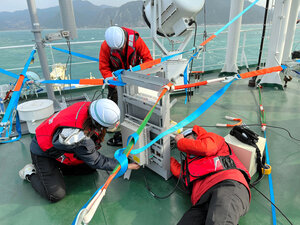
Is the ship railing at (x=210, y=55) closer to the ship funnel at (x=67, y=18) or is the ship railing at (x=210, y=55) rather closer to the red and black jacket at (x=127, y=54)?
the ship funnel at (x=67, y=18)

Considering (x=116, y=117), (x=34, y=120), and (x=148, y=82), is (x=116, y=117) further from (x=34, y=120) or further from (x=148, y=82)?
(x=34, y=120)

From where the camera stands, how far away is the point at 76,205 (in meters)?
1.98

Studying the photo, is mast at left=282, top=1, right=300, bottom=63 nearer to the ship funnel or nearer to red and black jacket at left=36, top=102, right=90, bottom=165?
the ship funnel

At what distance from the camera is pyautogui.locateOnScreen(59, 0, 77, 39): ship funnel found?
3.17 metres

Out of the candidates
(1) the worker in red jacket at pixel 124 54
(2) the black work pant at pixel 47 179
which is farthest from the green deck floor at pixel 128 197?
(1) the worker in red jacket at pixel 124 54

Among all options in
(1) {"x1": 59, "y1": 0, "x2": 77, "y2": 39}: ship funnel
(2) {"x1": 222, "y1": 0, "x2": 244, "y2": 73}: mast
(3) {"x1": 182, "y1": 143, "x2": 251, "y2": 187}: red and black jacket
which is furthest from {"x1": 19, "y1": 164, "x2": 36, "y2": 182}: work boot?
(2) {"x1": 222, "y1": 0, "x2": 244, "y2": 73}: mast

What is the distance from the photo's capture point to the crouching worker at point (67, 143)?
68.4 inches

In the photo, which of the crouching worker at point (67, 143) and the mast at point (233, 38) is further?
the mast at point (233, 38)

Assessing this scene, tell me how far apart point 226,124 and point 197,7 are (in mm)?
2104

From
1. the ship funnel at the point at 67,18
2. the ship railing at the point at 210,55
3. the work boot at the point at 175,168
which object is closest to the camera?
the work boot at the point at 175,168

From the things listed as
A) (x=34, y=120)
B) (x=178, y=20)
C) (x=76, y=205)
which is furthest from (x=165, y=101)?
(x=178, y=20)

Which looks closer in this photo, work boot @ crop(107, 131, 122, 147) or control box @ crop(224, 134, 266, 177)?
control box @ crop(224, 134, 266, 177)

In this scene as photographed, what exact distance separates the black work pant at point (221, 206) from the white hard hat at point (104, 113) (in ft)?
3.05

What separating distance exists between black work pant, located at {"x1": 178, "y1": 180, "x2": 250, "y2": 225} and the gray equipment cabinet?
60cm
